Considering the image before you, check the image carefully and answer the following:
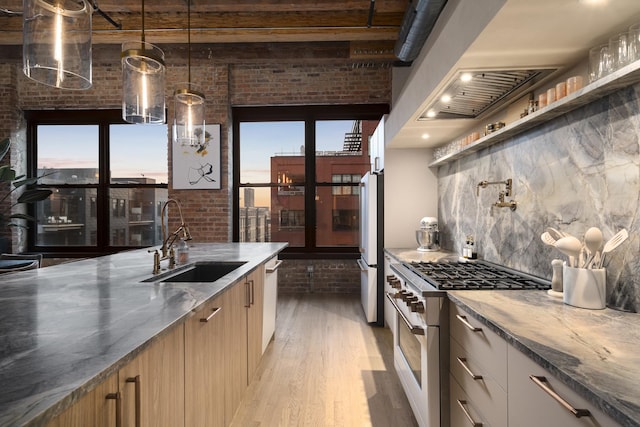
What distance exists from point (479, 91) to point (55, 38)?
2.13 m

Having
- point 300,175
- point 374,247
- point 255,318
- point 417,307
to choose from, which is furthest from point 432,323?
point 300,175

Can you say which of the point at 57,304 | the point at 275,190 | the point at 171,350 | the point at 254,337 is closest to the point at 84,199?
the point at 275,190

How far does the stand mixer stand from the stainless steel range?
118 centimetres

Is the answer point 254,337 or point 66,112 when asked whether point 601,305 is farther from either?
point 66,112

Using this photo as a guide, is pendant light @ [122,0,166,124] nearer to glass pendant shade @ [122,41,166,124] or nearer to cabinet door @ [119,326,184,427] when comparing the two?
glass pendant shade @ [122,41,166,124]

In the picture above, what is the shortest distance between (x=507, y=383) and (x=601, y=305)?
537 mm

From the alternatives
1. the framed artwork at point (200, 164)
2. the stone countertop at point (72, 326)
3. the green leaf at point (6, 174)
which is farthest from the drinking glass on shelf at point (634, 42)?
the green leaf at point (6, 174)

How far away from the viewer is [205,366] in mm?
1491

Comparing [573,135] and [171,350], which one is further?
[573,135]

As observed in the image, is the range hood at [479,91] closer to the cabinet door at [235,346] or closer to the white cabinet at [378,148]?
the white cabinet at [378,148]

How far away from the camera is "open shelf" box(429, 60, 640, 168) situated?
4.07 feet

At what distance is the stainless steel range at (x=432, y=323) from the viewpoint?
1.71 metres

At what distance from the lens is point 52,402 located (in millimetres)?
629

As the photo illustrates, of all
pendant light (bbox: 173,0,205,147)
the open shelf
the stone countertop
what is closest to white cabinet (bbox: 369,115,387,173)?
the open shelf
